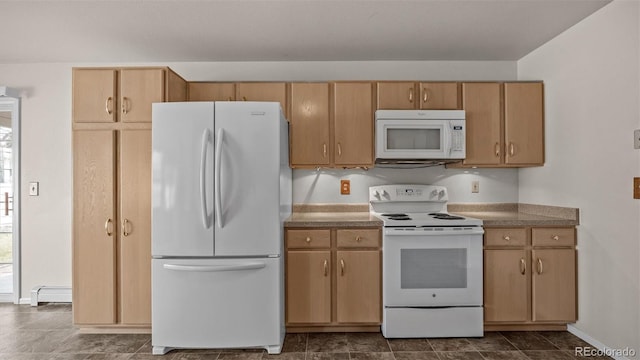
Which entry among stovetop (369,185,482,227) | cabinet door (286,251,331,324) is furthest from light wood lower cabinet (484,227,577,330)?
cabinet door (286,251,331,324)

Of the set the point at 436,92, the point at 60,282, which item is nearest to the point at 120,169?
the point at 60,282

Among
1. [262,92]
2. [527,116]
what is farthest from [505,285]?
[262,92]

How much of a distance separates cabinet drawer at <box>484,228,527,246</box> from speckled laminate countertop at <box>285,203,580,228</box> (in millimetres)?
50

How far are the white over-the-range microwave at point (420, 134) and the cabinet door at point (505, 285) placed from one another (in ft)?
2.89

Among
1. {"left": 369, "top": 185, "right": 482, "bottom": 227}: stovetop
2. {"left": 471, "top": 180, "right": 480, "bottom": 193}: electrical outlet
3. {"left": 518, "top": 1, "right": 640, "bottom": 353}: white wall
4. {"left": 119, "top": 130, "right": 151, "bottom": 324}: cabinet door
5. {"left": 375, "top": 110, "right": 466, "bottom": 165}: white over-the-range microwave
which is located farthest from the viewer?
{"left": 471, "top": 180, "right": 480, "bottom": 193}: electrical outlet

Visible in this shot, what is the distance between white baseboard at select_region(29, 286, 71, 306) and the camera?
338cm

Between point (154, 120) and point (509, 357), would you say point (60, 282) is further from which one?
point (509, 357)

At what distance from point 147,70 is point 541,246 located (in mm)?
3355

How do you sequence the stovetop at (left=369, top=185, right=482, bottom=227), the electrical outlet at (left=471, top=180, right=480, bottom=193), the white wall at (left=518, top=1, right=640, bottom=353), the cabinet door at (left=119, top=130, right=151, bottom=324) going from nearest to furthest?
the white wall at (left=518, top=1, right=640, bottom=353), the cabinet door at (left=119, top=130, right=151, bottom=324), the stovetop at (left=369, top=185, right=482, bottom=227), the electrical outlet at (left=471, top=180, right=480, bottom=193)

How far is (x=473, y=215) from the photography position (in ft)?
10.7

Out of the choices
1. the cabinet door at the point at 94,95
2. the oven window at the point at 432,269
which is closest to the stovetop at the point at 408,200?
the oven window at the point at 432,269

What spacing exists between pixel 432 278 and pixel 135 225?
7.57 feet

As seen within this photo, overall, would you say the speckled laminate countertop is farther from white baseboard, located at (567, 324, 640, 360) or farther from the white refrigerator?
white baseboard, located at (567, 324, 640, 360)

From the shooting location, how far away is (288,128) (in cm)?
305
